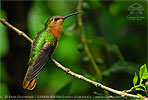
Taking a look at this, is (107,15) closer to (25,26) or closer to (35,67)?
(25,26)

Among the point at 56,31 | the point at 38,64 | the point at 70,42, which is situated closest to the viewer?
the point at 38,64

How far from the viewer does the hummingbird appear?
2137 millimetres

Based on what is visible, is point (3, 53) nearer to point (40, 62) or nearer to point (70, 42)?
point (70, 42)

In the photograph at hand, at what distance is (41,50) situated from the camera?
2.54 m

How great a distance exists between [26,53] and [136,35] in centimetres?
178

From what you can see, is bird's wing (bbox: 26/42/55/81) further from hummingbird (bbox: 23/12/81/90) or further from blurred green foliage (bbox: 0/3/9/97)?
blurred green foliage (bbox: 0/3/9/97)

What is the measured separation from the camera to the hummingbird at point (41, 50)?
2.14 metres

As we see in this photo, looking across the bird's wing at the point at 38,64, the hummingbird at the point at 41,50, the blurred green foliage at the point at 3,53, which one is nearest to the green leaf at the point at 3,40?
the blurred green foliage at the point at 3,53

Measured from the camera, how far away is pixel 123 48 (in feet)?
12.0

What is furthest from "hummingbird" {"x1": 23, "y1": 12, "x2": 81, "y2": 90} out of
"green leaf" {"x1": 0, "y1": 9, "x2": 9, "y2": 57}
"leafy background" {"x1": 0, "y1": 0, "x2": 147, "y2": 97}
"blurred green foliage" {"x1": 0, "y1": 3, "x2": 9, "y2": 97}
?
"green leaf" {"x1": 0, "y1": 9, "x2": 9, "y2": 57}

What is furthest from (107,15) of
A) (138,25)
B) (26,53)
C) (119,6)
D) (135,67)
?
(26,53)

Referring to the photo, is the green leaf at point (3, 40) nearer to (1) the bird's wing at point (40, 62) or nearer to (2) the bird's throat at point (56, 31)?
(2) the bird's throat at point (56, 31)

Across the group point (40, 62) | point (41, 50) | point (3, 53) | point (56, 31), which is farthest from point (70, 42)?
point (40, 62)

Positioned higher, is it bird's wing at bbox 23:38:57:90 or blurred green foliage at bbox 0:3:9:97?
bird's wing at bbox 23:38:57:90
